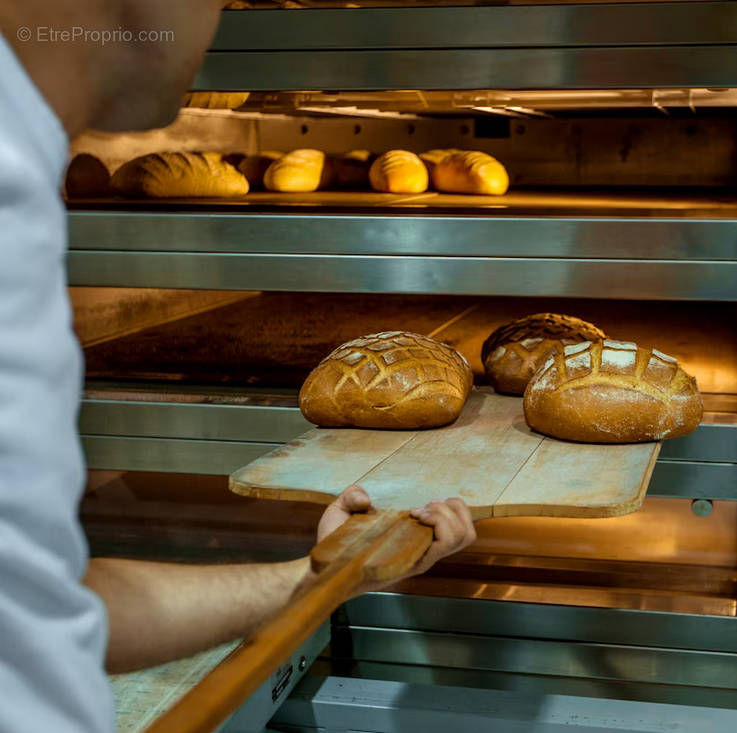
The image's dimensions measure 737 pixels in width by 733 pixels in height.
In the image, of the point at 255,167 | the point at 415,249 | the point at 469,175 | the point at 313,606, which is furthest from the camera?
the point at 255,167

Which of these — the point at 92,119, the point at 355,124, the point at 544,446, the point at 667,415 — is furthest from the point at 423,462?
the point at 355,124

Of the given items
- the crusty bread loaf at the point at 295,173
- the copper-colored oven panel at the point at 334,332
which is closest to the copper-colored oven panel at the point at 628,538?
the copper-colored oven panel at the point at 334,332

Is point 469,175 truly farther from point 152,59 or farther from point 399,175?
point 152,59

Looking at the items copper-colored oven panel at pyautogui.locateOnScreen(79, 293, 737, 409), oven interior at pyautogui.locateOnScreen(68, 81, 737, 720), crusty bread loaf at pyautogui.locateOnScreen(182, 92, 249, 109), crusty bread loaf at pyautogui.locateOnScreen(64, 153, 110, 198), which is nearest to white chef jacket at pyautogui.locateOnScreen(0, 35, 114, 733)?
oven interior at pyautogui.locateOnScreen(68, 81, 737, 720)

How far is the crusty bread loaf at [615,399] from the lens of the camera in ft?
4.43

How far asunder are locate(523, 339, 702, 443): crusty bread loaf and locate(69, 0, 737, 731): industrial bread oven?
10 centimetres

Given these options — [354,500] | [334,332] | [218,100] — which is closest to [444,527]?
[354,500]

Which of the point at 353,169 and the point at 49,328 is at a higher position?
the point at 49,328

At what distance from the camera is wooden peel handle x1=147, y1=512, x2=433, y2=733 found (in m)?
0.56

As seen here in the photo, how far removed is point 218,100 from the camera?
1.86m

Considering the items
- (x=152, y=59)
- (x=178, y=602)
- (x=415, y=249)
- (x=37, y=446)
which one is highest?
(x=152, y=59)

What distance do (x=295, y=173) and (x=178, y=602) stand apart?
1464mm

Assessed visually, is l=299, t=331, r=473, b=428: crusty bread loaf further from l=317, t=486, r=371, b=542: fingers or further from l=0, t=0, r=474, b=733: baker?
l=0, t=0, r=474, b=733: baker

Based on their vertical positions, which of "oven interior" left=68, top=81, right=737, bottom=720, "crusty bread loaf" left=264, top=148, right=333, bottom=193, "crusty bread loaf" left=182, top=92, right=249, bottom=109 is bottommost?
"oven interior" left=68, top=81, right=737, bottom=720
